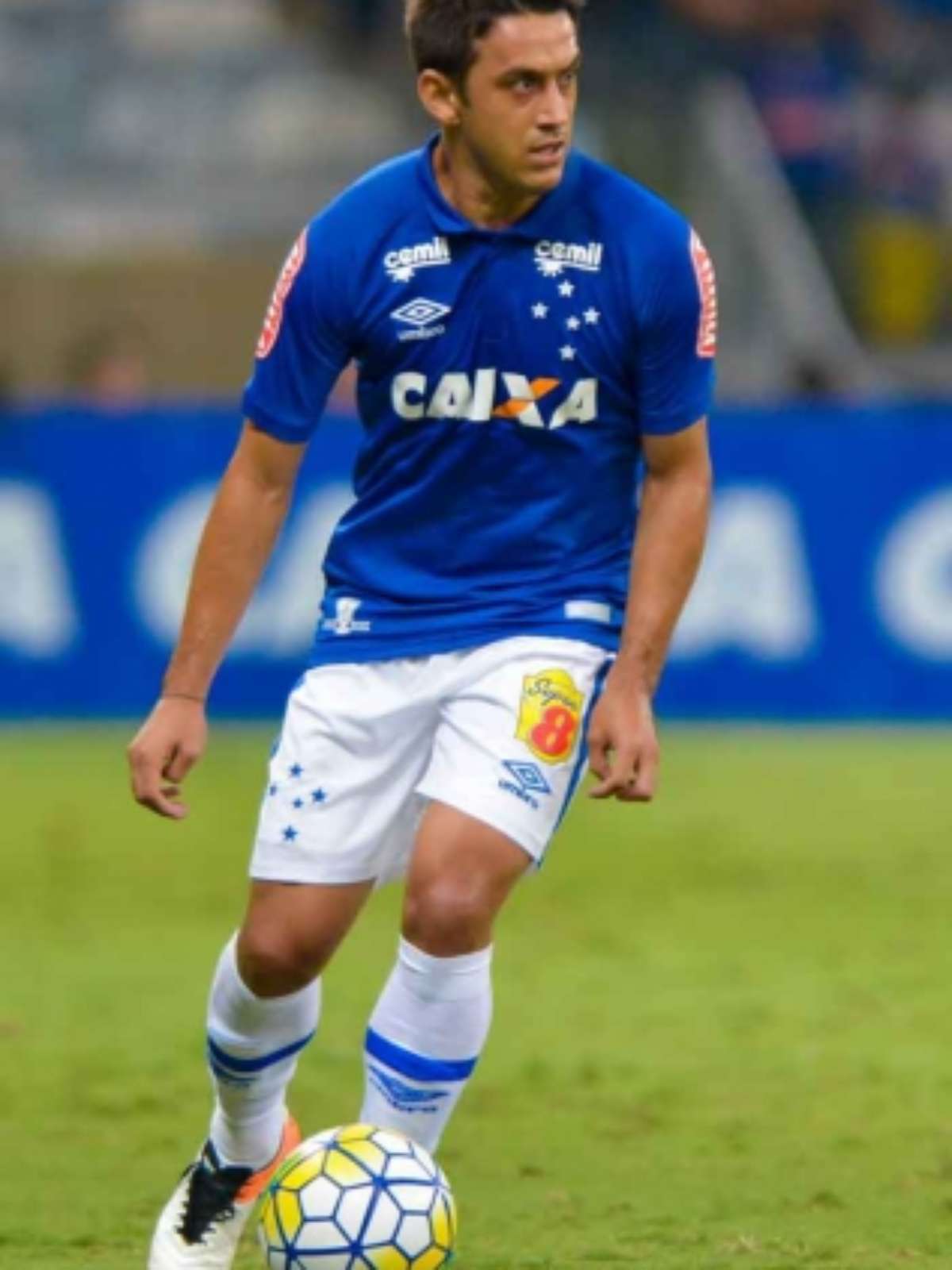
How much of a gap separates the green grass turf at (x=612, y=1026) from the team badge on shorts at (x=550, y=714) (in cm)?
101

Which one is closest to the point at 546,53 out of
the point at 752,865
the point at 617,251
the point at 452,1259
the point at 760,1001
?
the point at 617,251

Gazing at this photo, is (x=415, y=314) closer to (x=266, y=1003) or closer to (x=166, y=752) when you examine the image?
(x=166, y=752)

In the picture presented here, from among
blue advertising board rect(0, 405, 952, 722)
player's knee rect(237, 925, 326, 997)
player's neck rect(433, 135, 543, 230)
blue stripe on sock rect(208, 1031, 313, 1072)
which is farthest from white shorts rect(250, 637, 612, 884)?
blue advertising board rect(0, 405, 952, 722)

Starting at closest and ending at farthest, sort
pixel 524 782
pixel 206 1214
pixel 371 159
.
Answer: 1. pixel 524 782
2. pixel 206 1214
3. pixel 371 159

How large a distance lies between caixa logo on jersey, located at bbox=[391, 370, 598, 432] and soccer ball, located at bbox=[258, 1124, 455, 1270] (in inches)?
57.6

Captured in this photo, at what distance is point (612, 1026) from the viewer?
895cm

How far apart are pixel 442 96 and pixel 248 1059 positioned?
6.48 feet

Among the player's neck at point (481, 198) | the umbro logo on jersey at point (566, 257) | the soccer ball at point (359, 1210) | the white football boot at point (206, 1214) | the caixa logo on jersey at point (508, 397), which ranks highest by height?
the player's neck at point (481, 198)

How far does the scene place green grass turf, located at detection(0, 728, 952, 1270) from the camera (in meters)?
6.36

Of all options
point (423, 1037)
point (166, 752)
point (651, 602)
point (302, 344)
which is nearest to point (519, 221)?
point (302, 344)

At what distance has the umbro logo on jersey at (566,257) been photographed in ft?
19.3

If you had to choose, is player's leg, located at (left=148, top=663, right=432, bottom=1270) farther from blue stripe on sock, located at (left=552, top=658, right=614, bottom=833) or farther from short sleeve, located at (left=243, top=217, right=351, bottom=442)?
short sleeve, located at (left=243, top=217, right=351, bottom=442)

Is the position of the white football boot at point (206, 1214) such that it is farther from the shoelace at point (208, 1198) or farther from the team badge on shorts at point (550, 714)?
the team badge on shorts at point (550, 714)

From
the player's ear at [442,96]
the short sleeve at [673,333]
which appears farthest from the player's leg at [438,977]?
the player's ear at [442,96]
